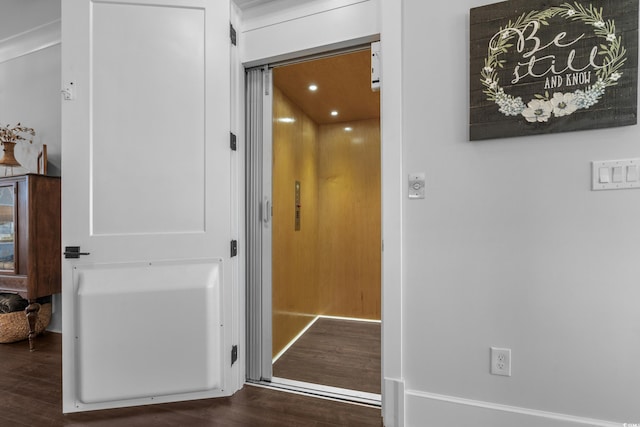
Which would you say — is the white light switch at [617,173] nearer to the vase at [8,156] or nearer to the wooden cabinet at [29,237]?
the wooden cabinet at [29,237]

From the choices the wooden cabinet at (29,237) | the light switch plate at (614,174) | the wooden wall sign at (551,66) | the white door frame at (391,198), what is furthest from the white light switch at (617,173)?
the wooden cabinet at (29,237)

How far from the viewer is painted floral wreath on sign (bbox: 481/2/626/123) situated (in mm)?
1357

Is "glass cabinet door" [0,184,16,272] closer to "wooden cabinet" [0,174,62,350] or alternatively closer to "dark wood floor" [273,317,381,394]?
"wooden cabinet" [0,174,62,350]

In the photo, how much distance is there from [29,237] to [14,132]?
133 centimetres

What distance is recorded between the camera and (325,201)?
3.86 meters

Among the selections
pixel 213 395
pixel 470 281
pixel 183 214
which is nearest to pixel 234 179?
pixel 183 214

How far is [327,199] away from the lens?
3.85m

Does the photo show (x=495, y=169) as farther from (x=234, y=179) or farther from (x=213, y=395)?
(x=213, y=395)

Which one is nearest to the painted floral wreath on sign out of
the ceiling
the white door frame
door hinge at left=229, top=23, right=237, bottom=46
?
the white door frame

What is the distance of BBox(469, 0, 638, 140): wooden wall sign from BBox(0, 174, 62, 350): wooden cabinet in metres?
3.27

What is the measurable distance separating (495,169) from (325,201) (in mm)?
2449

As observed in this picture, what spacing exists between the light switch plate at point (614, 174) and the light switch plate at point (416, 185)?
72cm

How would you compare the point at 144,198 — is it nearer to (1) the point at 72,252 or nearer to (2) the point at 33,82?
(1) the point at 72,252

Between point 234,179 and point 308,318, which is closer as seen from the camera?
point 234,179
